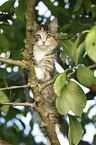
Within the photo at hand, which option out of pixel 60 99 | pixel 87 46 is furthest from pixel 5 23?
pixel 87 46

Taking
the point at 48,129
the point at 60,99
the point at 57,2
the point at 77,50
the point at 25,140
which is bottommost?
the point at 25,140

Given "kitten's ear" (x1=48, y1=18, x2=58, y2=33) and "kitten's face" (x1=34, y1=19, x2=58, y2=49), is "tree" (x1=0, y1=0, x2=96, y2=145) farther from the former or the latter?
"kitten's face" (x1=34, y1=19, x2=58, y2=49)

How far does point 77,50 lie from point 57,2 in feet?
5.41

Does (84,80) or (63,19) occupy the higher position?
(63,19)

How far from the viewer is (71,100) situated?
42.2 inches

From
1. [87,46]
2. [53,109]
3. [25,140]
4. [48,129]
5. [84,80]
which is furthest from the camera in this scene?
[25,140]

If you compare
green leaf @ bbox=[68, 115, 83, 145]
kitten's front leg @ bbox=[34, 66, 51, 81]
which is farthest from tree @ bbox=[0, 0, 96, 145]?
kitten's front leg @ bbox=[34, 66, 51, 81]

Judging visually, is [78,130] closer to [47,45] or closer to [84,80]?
[84,80]

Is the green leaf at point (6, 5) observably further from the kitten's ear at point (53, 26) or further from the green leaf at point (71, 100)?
the kitten's ear at point (53, 26)

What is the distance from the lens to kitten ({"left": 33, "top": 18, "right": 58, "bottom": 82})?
7.23 feet

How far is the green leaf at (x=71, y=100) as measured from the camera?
1.06m

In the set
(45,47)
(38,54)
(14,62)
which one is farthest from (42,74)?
(14,62)

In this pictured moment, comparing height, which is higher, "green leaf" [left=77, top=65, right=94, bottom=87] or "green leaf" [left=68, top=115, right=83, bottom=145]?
"green leaf" [left=77, top=65, right=94, bottom=87]

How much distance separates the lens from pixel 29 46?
1065mm
